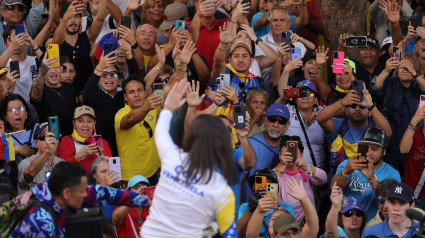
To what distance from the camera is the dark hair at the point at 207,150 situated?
Result: 6.72 meters

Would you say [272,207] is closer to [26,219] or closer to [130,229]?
[130,229]

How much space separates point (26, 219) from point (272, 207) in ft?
9.45

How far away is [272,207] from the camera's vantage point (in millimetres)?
9070

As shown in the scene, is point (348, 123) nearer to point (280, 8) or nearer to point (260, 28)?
point (280, 8)

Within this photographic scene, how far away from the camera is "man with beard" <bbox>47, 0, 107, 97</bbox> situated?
12.2 meters

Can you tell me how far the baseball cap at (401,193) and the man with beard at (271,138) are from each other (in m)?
1.69

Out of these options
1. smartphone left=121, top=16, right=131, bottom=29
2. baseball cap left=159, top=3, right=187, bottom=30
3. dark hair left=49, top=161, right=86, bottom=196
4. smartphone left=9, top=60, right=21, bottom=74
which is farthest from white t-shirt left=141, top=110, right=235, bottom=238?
baseball cap left=159, top=3, right=187, bottom=30

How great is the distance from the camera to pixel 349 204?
981 cm

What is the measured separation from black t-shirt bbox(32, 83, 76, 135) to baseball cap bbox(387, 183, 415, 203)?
404 cm

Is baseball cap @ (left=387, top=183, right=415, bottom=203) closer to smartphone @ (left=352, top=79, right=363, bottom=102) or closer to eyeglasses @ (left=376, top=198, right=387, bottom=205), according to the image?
eyeglasses @ (left=376, top=198, right=387, bottom=205)

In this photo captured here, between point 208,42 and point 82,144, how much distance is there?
2526mm

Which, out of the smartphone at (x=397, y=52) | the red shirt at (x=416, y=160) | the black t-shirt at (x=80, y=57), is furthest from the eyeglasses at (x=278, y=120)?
the black t-shirt at (x=80, y=57)

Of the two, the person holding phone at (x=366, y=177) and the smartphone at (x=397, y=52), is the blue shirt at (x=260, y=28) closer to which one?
the smartphone at (x=397, y=52)

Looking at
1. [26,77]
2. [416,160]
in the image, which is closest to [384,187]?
[416,160]
